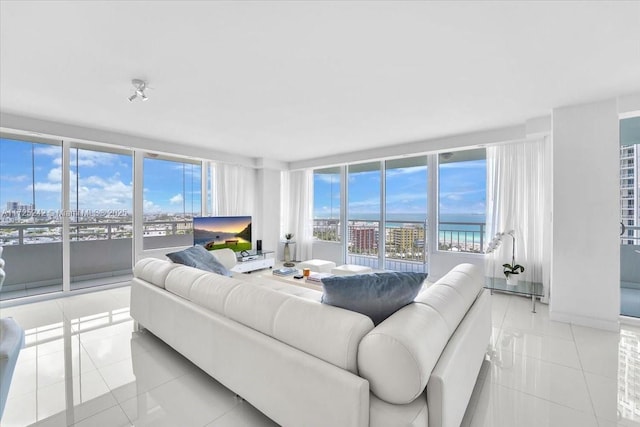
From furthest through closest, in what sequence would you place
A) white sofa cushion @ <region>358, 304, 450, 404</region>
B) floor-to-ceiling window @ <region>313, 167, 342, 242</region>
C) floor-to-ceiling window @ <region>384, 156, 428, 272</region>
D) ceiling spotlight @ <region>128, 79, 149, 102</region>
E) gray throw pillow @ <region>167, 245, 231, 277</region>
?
floor-to-ceiling window @ <region>313, 167, 342, 242</region> → floor-to-ceiling window @ <region>384, 156, 428, 272</region> → gray throw pillow @ <region>167, 245, 231, 277</region> → ceiling spotlight @ <region>128, 79, 149, 102</region> → white sofa cushion @ <region>358, 304, 450, 404</region>

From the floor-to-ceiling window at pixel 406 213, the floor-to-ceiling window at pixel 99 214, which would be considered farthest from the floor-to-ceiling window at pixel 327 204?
the floor-to-ceiling window at pixel 99 214

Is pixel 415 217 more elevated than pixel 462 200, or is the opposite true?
pixel 462 200

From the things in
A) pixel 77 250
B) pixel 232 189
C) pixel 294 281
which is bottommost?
pixel 294 281

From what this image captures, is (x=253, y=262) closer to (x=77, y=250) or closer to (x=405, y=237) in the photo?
(x=77, y=250)

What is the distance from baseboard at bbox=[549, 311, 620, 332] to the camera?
2.79 meters

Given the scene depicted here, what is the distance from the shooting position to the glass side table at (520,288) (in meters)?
3.22

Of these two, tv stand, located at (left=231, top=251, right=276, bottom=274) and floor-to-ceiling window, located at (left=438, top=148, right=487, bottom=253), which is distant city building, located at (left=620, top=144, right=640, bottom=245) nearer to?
floor-to-ceiling window, located at (left=438, top=148, right=487, bottom=253)

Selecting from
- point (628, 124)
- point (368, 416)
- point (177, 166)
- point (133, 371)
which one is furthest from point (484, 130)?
point (177, 166)

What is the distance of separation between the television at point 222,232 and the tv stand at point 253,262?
22 centimetres

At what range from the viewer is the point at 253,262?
5.26 meters

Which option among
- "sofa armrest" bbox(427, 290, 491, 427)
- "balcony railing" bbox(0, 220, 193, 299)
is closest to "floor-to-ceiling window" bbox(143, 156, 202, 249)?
"balcony railing" bbox(0, 220, 193, 299)

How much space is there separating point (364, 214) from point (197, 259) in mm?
3686

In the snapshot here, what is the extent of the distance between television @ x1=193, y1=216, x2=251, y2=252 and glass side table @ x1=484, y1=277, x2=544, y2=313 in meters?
4.09

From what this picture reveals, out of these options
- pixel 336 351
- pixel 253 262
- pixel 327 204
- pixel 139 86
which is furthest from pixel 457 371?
pixel 327 204
